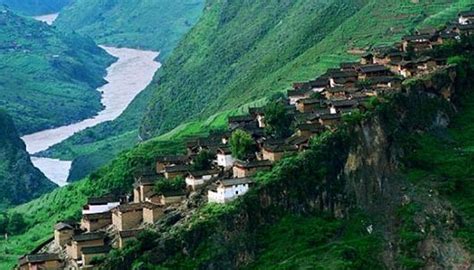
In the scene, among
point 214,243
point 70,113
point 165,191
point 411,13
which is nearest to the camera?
point 214,243

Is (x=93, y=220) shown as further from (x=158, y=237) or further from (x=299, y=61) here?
(x=299, y=61)

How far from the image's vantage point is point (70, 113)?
151875 millimetres

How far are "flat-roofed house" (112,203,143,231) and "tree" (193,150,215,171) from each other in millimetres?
4151

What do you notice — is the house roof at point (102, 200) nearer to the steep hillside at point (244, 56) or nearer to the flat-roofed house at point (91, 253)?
the flat-roofed house at point (91, 253)

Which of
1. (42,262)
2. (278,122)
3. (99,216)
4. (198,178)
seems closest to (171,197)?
(198,178)

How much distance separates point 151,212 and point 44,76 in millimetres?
122542

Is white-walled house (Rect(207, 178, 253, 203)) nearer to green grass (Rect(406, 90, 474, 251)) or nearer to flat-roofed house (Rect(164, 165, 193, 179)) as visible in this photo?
flat-roofed house (Rect(164, 165, 193, 179))

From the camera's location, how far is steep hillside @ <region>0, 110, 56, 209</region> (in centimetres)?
10419

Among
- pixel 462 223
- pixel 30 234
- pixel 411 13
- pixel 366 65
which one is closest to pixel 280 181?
pixel 462 223

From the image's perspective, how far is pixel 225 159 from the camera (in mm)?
53688

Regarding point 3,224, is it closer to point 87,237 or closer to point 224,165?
point 224,165

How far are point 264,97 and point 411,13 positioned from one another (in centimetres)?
1485

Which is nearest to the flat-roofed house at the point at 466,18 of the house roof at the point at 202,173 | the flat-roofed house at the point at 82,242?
the house roof at the point at 202,173

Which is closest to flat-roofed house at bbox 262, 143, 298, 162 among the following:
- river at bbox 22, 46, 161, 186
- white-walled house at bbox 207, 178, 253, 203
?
white-walled house at bbox 207, 178, 253, 203
